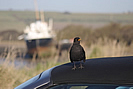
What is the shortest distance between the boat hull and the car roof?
93.1ft

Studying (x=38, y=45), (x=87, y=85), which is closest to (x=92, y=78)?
(x=87, y=85)

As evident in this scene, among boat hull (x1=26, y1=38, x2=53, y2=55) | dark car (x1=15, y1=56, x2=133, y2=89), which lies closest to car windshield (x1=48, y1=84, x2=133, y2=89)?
dark car (x1=15, y1=56, x2=133, y2=89)

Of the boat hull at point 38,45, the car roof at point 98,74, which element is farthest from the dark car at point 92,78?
the boat hull at point 38,45

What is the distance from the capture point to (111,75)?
216 centimetres

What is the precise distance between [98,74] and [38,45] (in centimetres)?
2998

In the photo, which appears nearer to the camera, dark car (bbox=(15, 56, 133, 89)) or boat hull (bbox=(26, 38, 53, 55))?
dark car (bbox=(15, 56, 133, 89))

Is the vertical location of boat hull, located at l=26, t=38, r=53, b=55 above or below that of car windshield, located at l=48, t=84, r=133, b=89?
below

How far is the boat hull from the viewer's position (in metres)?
31.1

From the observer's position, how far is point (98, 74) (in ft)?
7.25

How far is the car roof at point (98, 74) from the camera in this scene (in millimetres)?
2109

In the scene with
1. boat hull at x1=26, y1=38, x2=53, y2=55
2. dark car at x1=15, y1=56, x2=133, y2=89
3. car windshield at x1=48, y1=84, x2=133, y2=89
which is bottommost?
boat hull at x1=26, y1=38, x2=53, y2=55

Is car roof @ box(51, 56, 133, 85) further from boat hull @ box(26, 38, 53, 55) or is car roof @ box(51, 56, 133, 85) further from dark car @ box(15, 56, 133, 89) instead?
boat hull @ box(26, 38, 53, 55)

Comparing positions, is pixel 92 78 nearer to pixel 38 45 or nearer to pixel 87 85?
pixel 87 85

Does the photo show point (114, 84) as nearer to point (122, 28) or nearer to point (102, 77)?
point (102, 77)
